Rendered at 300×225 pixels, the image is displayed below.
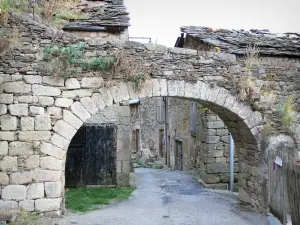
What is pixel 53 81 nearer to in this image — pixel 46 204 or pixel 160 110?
pixel 46 204

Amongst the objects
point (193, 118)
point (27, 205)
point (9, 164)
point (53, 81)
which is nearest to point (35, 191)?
point (27, 205)

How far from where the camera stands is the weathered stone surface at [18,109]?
504 cm

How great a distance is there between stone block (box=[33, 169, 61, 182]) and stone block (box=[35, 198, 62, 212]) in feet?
1.06

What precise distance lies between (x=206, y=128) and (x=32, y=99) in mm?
5100

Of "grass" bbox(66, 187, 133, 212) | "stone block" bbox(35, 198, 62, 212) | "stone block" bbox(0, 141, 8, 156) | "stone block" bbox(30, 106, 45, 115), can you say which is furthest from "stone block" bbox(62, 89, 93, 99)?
"grass" bbox(66, 187, 133, 212)

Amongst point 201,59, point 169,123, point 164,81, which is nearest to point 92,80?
point 164,81

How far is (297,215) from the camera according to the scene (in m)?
4.34

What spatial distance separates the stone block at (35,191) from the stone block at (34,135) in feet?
2.39

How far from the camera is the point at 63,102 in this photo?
520 centimetres

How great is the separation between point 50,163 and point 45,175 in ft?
0.67

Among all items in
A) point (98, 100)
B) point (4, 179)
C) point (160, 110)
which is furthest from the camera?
point (160, 110)

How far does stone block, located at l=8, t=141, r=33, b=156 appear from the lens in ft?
16.5

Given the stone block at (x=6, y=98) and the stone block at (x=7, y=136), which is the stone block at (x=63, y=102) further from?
the stone block at (x=7, y=136)

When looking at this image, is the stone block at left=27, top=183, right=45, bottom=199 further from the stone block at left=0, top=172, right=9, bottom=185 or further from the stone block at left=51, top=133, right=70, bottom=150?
the stone block at left=51, top=133, right=70, bottom=150
